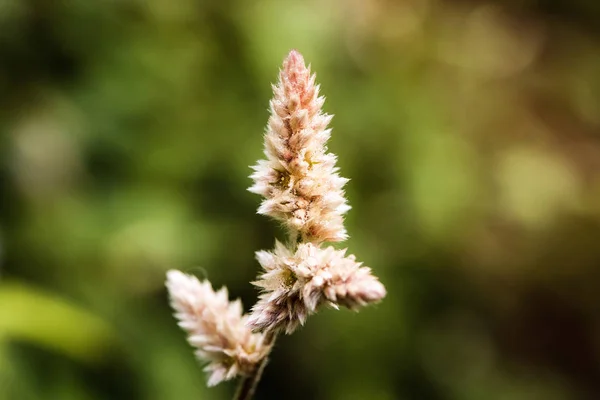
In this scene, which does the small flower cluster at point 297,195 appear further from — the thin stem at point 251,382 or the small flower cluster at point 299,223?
the thin stem at point 251,382

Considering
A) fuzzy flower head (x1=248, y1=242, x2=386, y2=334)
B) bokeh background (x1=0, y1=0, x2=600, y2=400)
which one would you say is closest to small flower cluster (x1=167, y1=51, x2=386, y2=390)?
fuzzy flower head (x1=248, y1=242, x2=386, y2=334)

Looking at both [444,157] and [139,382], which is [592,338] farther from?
[139,382]

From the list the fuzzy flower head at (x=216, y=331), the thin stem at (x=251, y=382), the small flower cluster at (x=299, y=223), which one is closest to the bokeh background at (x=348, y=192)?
the fuzzy flower head at (x=216, y=331)

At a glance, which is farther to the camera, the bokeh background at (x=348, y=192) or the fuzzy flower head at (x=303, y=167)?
the bokeh background at (x=348, y=192)

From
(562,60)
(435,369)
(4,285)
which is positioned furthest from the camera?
(562,60)

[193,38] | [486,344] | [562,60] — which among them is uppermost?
[562,60]

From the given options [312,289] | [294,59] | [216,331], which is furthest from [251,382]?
[294,59]

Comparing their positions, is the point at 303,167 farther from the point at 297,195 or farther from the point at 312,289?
the point at 312,289

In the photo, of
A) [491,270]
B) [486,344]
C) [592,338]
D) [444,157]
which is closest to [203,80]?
[444,157]
